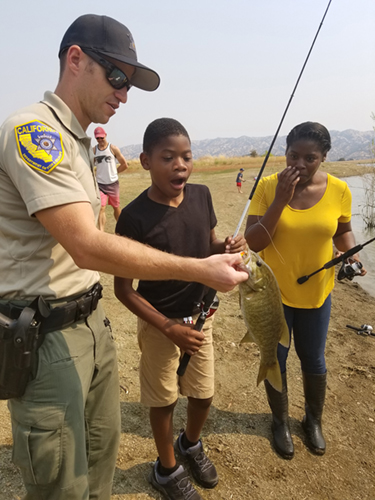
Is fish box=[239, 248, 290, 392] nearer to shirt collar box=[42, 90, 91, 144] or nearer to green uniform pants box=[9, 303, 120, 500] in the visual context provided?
green uniform pants box=[9, 303, 120, 500]

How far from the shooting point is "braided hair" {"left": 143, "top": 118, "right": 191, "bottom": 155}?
257 centimetres

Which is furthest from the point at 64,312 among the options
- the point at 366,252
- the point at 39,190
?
the point at 366,252

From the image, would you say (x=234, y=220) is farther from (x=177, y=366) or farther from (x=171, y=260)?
(x=171, y=260)

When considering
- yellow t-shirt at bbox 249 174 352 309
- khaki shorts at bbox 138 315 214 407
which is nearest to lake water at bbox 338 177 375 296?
yellow t-shirt at bbox 249 174 352 309

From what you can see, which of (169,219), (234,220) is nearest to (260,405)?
(169,219)

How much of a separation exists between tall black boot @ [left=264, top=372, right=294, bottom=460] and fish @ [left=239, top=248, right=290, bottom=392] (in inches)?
26.1

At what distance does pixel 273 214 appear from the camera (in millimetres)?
2994

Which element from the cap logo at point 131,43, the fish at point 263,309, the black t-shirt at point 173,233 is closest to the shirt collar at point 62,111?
the cap logo at point 131,43

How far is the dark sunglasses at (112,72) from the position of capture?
1893 mm

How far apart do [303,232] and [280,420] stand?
1.79 meters

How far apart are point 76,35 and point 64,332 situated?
158 cm

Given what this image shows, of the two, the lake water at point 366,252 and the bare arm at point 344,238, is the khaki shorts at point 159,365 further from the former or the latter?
the lake water at point 366,252

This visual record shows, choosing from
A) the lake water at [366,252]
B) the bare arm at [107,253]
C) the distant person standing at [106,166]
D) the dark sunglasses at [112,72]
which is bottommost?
the lake water at [366,252]

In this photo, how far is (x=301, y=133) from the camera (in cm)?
307
